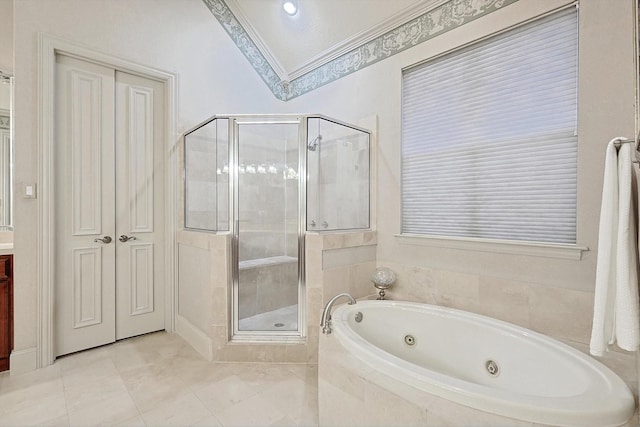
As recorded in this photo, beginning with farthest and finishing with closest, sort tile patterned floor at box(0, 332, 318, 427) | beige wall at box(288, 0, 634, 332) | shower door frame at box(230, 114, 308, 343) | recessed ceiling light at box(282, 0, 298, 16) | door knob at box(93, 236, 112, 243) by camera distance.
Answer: recessed ceiling light at box(282, 0, 298, 16), door knob at box(93, 236, 112, 243), shower door frame at box(230, 114, 308, 343), tile patterned floor at box(0, 332, 318, 427), beige wall at box(288, 0, 634, 332)

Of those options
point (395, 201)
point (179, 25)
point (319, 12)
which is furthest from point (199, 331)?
point (319, 12)

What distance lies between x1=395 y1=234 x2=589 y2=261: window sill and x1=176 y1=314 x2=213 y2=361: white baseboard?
1683 millimetres

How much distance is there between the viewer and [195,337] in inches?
101

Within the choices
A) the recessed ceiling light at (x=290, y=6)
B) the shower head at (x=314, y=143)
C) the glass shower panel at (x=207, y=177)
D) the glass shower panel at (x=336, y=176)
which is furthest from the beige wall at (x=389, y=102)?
the recessed ceiling light at (x=290, y=6)

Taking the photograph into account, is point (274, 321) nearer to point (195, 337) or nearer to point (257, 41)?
point (195, 337)

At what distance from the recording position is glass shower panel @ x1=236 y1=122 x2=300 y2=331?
8.11 feet

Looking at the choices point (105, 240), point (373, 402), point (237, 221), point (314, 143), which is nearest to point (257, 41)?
point (314, 143)

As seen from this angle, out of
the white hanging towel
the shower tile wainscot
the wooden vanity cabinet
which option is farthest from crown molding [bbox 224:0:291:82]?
the white hanging towel

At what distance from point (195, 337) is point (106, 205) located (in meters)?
1.32

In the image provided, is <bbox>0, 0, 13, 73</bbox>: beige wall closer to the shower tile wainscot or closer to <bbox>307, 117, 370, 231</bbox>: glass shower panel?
the shower tile wainscot

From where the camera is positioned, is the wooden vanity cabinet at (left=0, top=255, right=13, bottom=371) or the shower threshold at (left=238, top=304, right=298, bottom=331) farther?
the shower threshold at (left=238, top=304, right=298, bottom=331)

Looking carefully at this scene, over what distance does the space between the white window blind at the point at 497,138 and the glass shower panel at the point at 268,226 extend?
36.6 inches

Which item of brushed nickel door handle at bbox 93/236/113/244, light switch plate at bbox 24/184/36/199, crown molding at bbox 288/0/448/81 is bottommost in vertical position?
brushed nickel door handle at bbox 93/236/113/244

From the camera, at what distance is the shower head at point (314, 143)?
2455 millimetres
